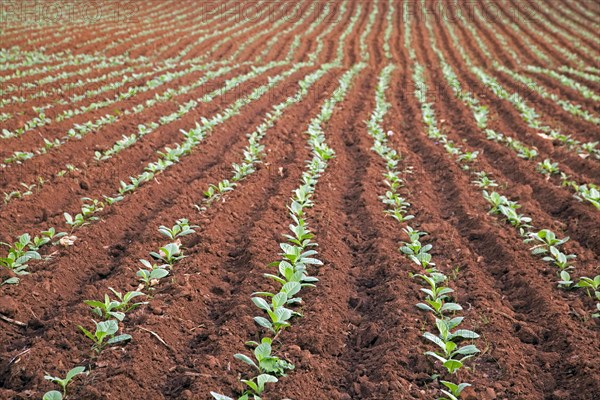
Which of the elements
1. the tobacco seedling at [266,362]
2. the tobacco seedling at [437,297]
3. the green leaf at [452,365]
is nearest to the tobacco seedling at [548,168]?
the tobacco seedling at [437,297]

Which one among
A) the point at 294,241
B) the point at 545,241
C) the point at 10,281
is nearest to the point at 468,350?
the point at 294,241

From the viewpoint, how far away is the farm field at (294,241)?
260 cm

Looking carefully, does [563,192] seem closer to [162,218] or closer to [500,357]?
[500,357]

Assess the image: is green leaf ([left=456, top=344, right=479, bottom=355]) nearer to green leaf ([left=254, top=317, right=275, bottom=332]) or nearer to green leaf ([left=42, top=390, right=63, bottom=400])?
green leaf ([left=254, top=317, right=275, bottom=332])

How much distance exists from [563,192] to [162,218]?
12.9 ft

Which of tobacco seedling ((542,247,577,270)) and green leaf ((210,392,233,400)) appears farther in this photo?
tobacco seedling ((542,247,577,270))

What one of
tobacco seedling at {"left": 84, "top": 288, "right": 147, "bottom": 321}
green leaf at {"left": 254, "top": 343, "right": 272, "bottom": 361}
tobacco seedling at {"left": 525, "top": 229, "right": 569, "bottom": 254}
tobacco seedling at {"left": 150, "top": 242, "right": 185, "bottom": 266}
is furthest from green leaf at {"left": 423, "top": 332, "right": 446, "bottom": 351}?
tobacco seedling at {"left": 150, "top": 242, "right": 185, "bottom": 266}

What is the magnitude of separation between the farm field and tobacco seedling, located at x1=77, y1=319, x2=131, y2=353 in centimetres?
1

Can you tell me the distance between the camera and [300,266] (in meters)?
3.43

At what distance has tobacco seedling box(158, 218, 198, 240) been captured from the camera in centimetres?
385

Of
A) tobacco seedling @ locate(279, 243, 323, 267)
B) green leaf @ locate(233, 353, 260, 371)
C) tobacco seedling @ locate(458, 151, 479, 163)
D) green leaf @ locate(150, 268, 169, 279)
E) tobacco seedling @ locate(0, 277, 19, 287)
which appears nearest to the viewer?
green leaf @ locate(233, 353, 260, 371)

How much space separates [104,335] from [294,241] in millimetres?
1564

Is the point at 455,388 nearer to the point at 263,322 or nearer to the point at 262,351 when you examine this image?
the point at 262,351

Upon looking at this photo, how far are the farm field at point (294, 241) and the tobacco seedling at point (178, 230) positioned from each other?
48mm
